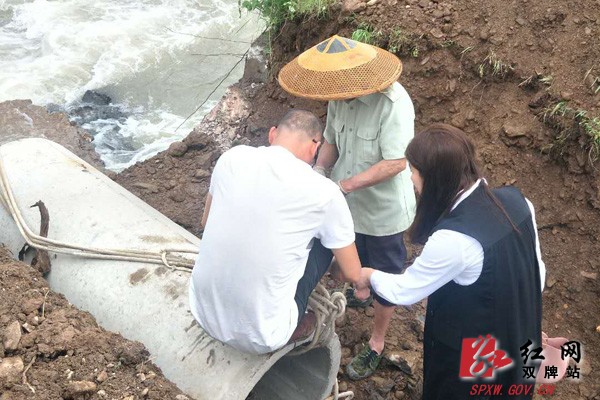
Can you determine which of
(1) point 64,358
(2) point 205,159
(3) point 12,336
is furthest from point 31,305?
(2) point 205,159

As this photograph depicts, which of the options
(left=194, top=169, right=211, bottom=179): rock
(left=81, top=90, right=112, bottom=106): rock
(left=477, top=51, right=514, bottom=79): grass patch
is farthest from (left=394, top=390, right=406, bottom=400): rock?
(left=81, top=90, right=112, bottom=106): rock

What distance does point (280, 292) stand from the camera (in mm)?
2320

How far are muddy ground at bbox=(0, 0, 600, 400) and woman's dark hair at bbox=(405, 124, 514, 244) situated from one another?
1593mm

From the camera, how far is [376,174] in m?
2.96

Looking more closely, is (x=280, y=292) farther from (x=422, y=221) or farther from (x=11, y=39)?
(x=11, y=39)

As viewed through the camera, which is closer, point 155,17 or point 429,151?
point 429,151

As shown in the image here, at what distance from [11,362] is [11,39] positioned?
8.28 metres

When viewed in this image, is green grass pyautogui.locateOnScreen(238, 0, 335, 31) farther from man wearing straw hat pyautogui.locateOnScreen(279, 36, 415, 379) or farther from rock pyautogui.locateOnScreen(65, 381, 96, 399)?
rock pyautogui.locateOnScreen(65, 381, 96, 399)

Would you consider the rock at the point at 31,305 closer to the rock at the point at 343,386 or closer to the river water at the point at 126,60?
the rock at the point at 343,386

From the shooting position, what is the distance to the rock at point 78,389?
2.32m

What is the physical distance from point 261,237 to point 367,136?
107 centimetres

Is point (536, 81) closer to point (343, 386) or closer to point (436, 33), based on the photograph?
point (436, 33)

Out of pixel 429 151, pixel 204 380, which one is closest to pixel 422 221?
pixel 429 151

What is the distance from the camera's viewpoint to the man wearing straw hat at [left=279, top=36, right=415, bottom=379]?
9.16 ft
